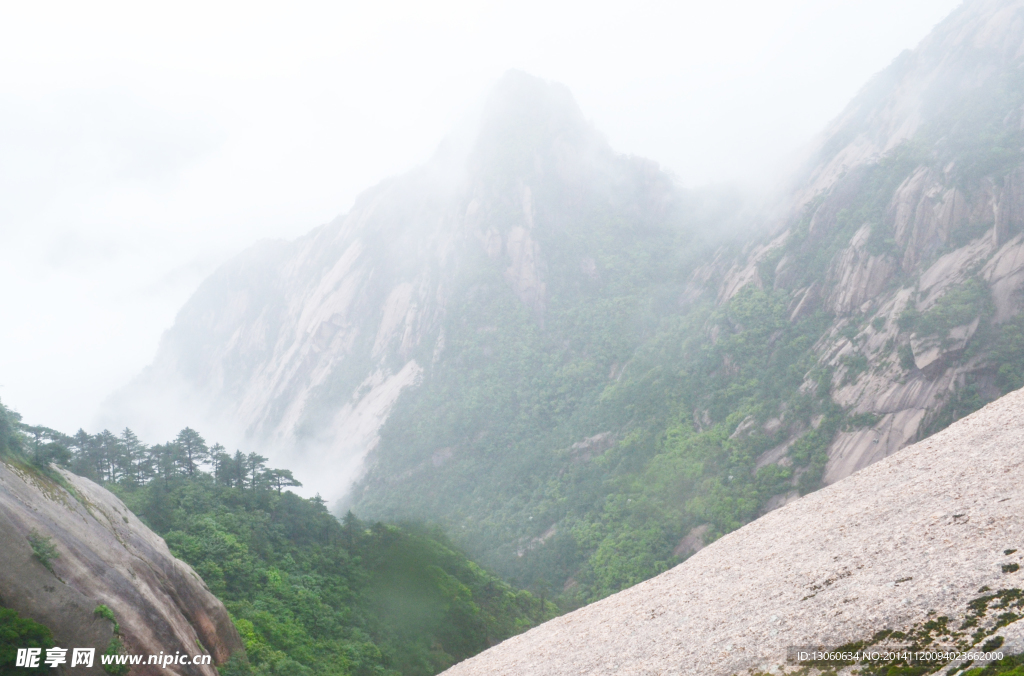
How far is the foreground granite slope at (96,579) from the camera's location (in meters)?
17.1

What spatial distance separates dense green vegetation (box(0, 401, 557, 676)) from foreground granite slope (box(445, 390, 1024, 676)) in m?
7.19

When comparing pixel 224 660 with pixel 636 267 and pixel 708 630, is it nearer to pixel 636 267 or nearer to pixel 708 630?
pixel 708 630

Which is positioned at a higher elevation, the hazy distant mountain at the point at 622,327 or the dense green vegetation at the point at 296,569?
the hazy distant mountain at the point at 622,327

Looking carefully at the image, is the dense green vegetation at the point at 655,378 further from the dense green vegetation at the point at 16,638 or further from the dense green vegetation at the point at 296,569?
the dense green vegetation at the point at 16,638

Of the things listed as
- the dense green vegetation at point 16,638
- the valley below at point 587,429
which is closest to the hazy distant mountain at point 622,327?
the valley below at point 587,429

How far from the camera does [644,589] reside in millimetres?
30328

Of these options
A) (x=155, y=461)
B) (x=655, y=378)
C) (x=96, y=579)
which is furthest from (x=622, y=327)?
(x=96, y=579)

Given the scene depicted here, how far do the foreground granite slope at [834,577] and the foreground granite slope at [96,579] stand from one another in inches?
519

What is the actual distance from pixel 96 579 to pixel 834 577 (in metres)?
24.7

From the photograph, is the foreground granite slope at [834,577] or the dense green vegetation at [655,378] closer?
the foreground granite slope at [834,577]

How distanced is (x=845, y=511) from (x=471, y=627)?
25.1 metres

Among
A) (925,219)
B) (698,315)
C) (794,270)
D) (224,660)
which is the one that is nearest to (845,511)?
(224,660)

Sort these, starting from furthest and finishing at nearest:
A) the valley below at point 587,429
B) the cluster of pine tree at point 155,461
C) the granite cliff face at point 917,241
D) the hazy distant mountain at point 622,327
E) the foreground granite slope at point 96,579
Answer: the hazy distant mountain at point 622,327 → the granite cliff face at point 917,241 → the cluster of pine tree at point 155,461 → the valley below at point 587,429 → the foreground granite slope at point 96,579

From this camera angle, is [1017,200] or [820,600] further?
[1017,200]
